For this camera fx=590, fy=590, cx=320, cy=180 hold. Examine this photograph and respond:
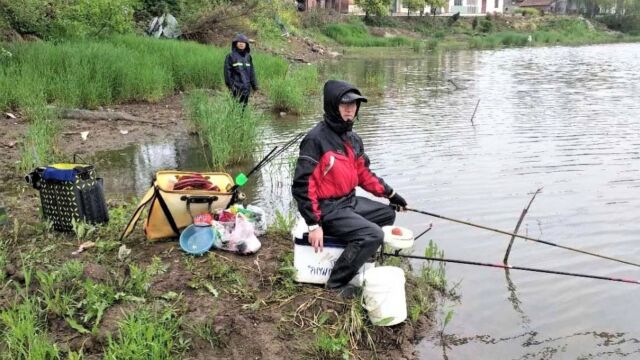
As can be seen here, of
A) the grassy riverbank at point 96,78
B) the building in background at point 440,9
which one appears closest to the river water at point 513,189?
the grassy riverbank at point 96,78

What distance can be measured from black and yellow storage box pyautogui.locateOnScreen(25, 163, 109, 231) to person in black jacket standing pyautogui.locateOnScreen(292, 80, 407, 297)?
82.8 inches

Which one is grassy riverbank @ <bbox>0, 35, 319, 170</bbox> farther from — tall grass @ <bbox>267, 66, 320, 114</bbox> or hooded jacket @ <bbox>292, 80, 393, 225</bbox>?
hooded jacket @ <bbox>292, 80, 393, 225</bbox>

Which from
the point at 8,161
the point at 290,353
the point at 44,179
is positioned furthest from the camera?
the point at 8,161

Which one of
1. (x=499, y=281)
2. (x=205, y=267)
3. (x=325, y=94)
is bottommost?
(x=499, y=281)

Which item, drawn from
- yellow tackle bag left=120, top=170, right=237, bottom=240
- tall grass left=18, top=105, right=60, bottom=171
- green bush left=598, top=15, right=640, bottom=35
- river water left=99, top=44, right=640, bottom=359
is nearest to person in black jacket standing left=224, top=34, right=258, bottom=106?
river water left=99, top=44, right=640, bottom=359

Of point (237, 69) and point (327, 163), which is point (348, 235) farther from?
point (237, 69)

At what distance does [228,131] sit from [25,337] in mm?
5509

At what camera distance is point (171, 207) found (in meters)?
4.94

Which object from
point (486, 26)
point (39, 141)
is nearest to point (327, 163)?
point (39, 141)

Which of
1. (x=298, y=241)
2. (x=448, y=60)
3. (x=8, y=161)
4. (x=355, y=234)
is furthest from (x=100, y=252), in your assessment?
(x=448, y=60)

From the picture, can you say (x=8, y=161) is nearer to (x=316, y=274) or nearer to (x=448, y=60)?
(x=316, y=274)

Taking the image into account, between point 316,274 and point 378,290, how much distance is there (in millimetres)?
569

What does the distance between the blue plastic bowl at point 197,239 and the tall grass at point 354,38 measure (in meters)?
40.6

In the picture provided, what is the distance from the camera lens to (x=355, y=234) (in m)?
4.19
